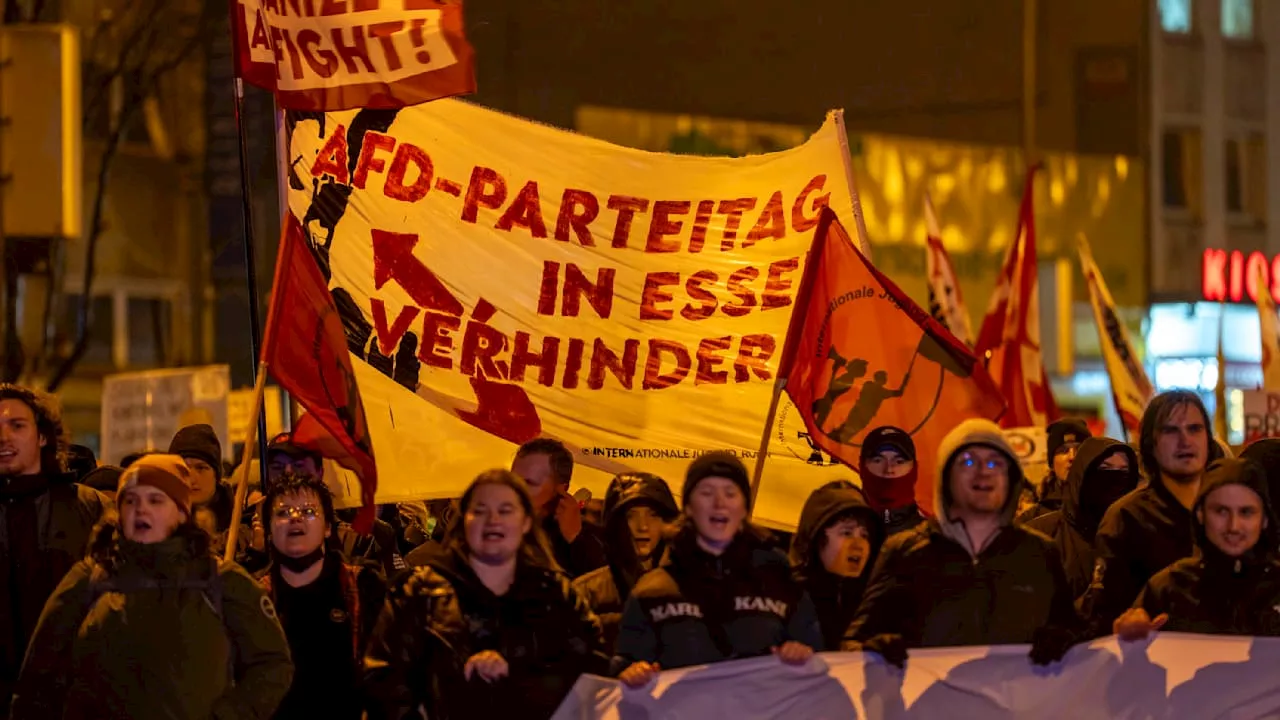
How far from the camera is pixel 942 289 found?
54.2ft

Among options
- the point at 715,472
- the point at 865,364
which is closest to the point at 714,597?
the point at 715,472

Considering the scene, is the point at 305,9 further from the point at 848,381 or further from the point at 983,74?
the point at 983,74

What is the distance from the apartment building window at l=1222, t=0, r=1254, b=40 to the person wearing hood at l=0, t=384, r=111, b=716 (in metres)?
34.4

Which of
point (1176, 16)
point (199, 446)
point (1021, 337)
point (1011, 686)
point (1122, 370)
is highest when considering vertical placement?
point (1176, 16)

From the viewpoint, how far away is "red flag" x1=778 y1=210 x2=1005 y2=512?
854 centimetres

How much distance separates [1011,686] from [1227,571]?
71cm

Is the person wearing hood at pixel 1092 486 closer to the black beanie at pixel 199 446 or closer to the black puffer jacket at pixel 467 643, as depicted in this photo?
the black puffer jacket at pixel 467 643

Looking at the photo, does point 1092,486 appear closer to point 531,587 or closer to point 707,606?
point 707,606

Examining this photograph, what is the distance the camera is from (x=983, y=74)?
35875 millimetres

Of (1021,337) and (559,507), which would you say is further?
(1021,337)

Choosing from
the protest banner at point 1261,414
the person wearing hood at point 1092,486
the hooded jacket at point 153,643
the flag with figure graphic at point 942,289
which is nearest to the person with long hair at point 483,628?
the hooded jacket at point 153,643

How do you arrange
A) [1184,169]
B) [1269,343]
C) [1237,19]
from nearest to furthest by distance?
[1269,343]
[1184,169]
[1237,19]

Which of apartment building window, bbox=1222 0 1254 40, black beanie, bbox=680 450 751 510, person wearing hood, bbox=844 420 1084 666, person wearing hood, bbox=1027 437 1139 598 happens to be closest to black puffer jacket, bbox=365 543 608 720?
black beanie, bbox=680 450 751 510

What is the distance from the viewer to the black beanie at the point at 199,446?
862cm
